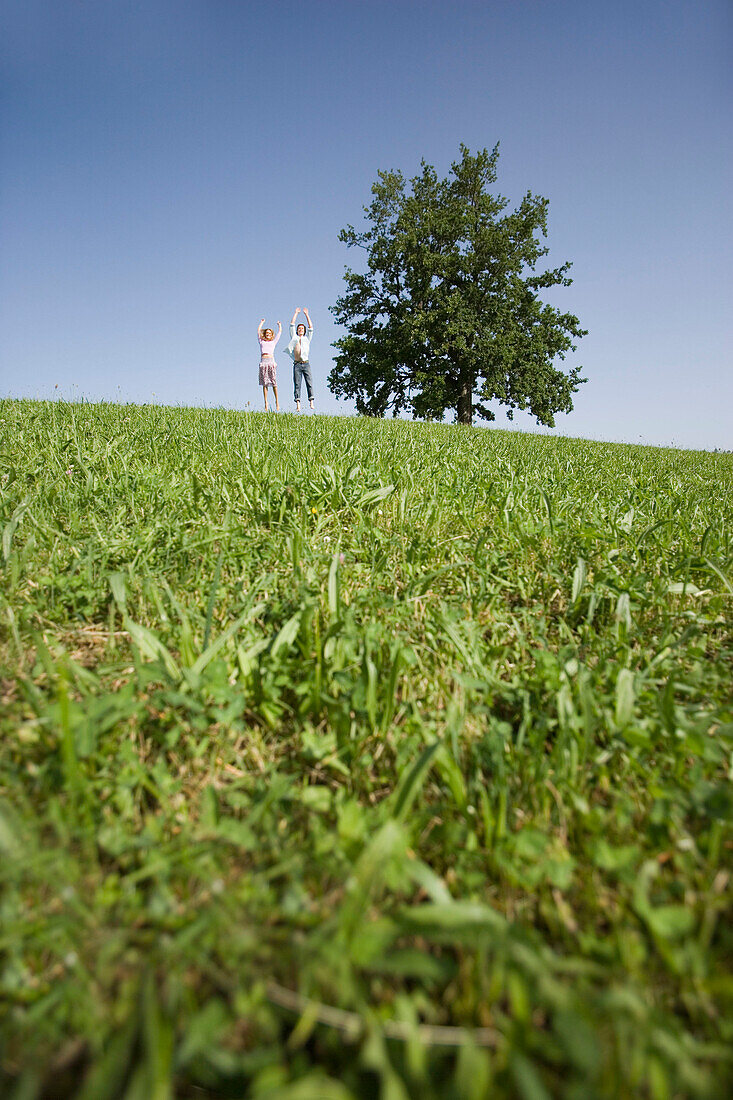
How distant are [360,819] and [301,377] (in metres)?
17.9

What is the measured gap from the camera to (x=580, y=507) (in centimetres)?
365

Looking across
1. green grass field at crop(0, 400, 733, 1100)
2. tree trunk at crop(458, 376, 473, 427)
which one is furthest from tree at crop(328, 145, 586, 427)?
green grass field at crop(0, 400, 733, 1100)

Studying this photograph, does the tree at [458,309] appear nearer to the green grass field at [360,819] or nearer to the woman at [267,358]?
the woman at [267,358]

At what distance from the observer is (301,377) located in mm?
17625

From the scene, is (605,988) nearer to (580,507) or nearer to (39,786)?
(39,786)

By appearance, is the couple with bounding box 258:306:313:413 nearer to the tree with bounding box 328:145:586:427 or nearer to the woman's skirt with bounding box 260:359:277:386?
the woman's skirt with bounding box 260:359:277:386

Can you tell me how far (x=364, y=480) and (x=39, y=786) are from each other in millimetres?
2722

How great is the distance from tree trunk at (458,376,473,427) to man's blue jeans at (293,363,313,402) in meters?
15.6

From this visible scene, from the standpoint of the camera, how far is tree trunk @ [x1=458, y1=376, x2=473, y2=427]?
31125 millimetres

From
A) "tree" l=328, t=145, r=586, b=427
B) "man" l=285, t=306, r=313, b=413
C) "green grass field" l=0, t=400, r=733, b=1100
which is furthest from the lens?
"tree" l=328, t=145, r=586, b=427

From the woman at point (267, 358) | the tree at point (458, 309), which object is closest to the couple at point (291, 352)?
the woman at point (267, 358)

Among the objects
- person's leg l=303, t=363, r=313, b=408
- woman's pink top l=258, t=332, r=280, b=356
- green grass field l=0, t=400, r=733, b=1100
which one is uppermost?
woman's pink top l=258, t=332, r=280, b=356

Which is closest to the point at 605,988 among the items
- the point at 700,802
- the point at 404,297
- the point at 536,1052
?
the point at 536,1052

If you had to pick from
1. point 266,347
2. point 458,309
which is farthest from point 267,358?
point 458,309
